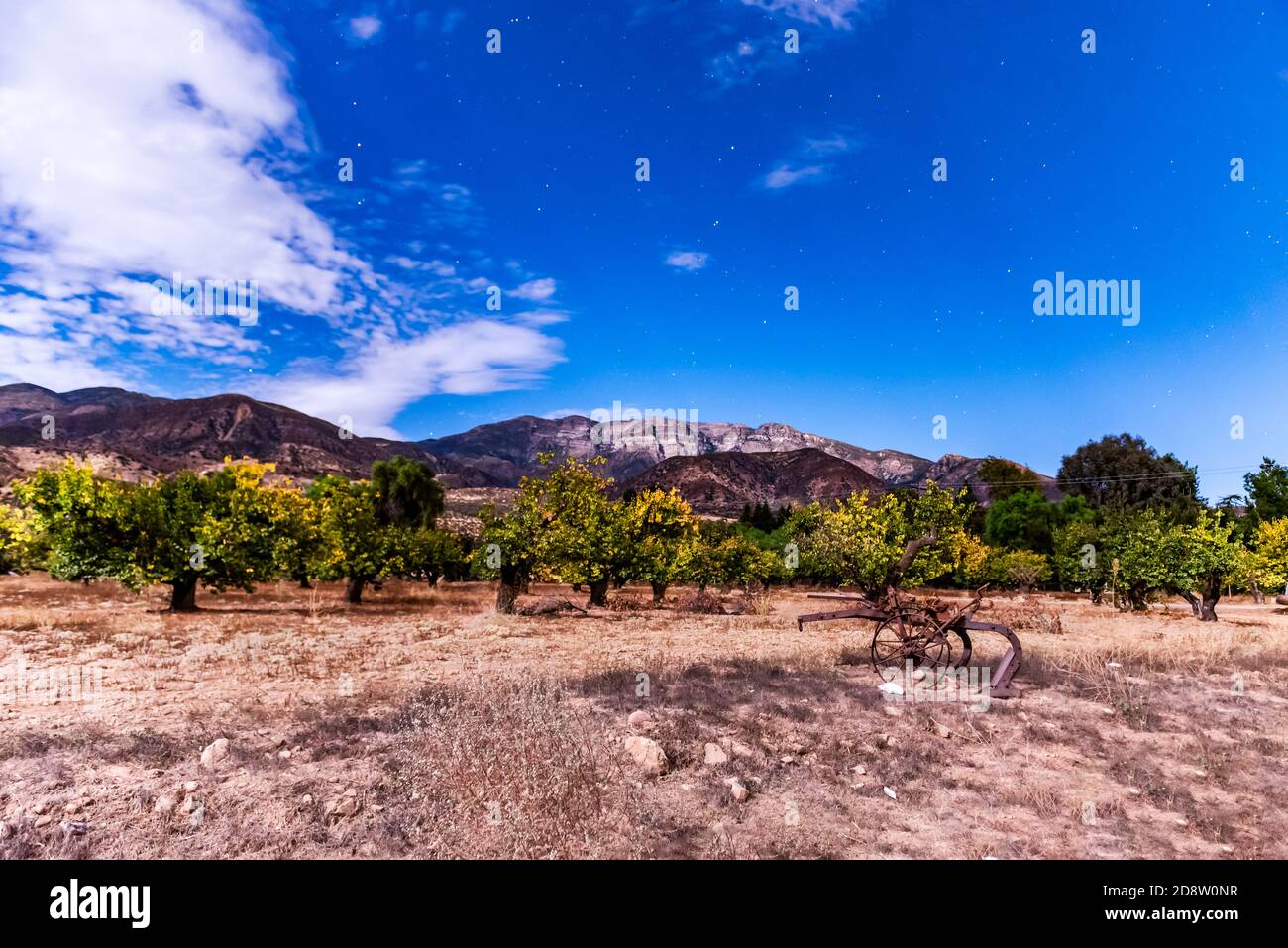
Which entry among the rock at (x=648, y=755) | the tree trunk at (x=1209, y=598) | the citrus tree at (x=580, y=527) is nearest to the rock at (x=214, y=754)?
the rock at (x=648, y=755)

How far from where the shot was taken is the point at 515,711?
989 cm

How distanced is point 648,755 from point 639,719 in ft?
6.04

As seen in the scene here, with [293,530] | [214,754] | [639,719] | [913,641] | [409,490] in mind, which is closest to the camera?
[214,754]

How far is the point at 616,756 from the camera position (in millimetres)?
8492

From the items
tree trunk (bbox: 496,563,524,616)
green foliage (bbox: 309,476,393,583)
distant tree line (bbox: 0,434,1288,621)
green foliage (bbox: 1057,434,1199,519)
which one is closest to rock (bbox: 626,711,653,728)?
distant tree line (bbox: 0,434,1288,621)

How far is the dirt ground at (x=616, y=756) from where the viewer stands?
6336mm

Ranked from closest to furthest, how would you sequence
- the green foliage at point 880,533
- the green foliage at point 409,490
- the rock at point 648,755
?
the rock at point 648,755 < the green foliage at point 880,533 < the green foliage at point 409,490

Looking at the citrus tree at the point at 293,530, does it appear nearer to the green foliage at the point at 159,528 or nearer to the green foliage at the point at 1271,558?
the green foliage at the point at 159,528

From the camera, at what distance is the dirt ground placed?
6.34 metres

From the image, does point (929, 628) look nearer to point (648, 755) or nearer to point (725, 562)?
point (648, 755)

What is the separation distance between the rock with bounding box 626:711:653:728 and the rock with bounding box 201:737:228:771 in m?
5.48

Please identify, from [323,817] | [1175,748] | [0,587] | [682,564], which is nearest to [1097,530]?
[682,564]

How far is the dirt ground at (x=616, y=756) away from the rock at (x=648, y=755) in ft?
0.14

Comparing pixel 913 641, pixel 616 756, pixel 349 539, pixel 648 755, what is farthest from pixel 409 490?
pixel 648 755
